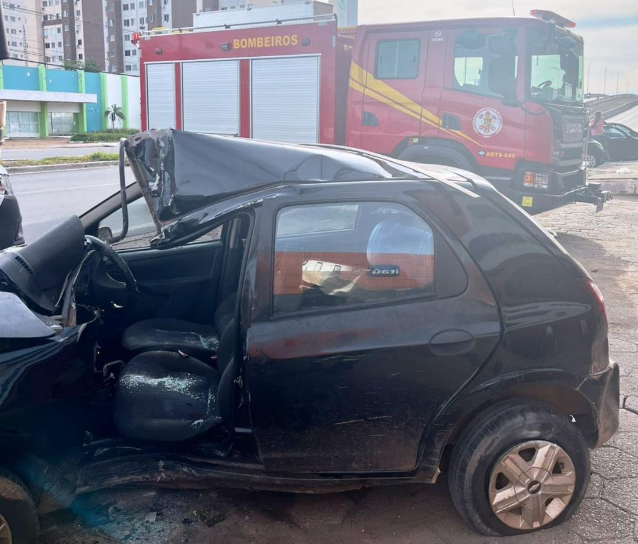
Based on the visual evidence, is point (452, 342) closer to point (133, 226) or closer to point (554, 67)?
point (133, 226)

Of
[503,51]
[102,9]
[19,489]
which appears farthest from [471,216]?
[102,9]

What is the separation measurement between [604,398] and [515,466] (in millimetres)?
539

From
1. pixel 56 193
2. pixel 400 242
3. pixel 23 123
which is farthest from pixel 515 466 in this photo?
pixel 23 123

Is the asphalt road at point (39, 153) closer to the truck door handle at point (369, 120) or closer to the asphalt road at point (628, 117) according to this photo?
the truck door handle at point (369, 120)

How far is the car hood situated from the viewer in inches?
112

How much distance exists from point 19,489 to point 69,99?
207ft

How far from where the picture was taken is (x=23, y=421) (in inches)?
101

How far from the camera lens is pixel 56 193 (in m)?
14.3

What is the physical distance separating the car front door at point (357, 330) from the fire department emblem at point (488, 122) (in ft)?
20.0

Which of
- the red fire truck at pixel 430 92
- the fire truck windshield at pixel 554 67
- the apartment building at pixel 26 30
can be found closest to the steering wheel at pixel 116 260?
the red fire truck at pixel 430 92

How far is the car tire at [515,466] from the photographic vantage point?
110 inches

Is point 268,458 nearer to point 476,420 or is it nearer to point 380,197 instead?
point 476,420

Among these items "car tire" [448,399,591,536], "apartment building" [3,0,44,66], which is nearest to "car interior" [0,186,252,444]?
"car tire" [448,399,591,536]

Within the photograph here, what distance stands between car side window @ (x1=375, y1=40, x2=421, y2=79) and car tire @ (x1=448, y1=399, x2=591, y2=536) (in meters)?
6.78
